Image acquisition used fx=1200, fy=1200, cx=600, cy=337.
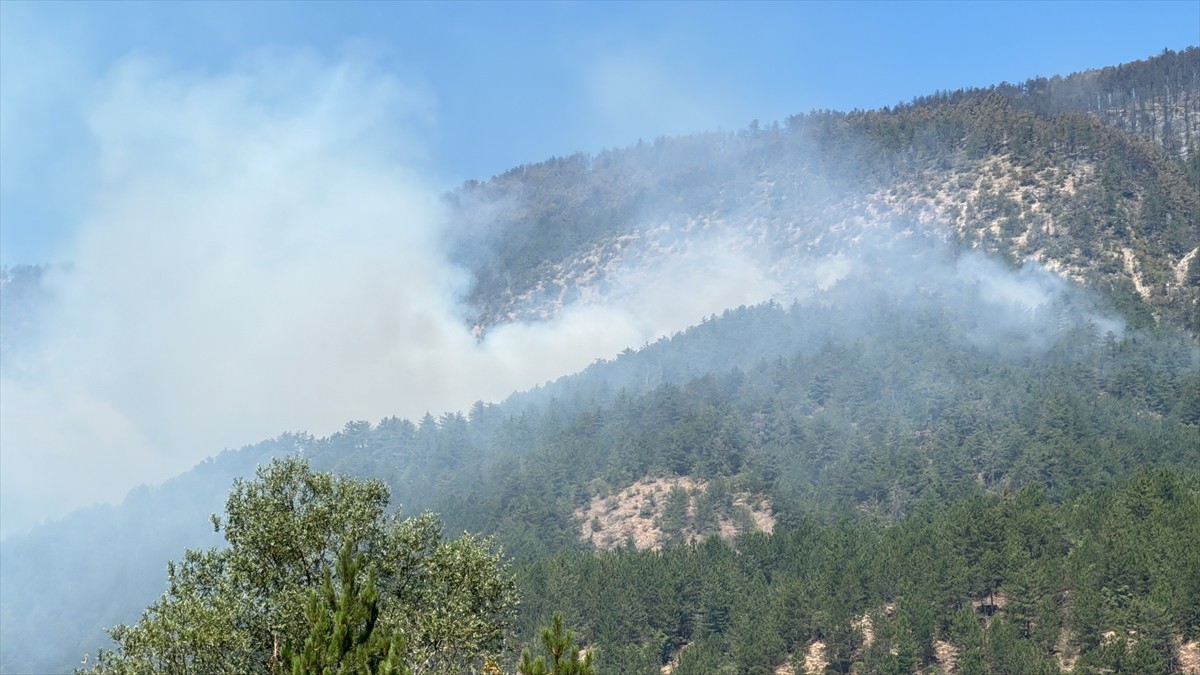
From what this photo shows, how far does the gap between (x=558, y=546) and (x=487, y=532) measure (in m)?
15.4

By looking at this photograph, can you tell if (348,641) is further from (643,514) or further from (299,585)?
(643,514)

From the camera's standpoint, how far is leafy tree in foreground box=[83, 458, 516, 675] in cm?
4244

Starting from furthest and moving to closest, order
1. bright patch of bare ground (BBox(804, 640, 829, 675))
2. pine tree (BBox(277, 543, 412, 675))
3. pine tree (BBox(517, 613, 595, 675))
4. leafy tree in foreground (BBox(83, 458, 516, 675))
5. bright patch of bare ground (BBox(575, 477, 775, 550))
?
1. bright patch of bare ground (BBox(575, 477, 775, 550))
2. bright patch of bare ground (BBox(804, 640, 829, 675))
3. leafy tree in foreground (BBox(83, 458, 516, 675))
4. pine tree (BBox(517, 613, 595, 675))
5. pine tree (BBox(277, 543, 412, 675))

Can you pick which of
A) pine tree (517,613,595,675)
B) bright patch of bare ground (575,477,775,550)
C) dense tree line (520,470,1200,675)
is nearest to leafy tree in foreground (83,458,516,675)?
pine tree (517,613,595,675)

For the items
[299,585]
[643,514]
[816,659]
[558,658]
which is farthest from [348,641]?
[643,514]

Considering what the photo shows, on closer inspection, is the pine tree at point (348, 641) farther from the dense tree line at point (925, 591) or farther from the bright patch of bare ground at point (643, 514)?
the bright patch of bare ground at point (643, 514)

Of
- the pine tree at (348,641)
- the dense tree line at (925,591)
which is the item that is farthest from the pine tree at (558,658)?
the dense tree line at (925,591)

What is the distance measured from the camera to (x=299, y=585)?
4444 cm

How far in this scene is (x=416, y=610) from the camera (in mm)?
45844

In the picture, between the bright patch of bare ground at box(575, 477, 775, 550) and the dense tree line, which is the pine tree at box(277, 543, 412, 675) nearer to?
the dense tree line

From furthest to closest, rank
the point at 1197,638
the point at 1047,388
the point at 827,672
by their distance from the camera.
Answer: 1. the point at 1047,388
2. the point at 827,672
3. the point at 1197,638

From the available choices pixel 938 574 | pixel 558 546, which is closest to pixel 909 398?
pixel 558 546

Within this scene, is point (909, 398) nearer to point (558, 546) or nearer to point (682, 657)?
Answer: point (558, 546)

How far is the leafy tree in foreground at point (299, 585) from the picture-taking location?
139ft
